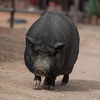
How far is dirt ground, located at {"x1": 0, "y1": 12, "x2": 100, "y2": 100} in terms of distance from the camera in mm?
8867

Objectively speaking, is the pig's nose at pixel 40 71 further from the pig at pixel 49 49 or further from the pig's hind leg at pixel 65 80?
the pig's hind leg at pixel 65 80

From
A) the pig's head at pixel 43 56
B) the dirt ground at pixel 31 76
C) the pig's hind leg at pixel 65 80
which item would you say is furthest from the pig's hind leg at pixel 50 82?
the pig's hind leg at pixel 65 80

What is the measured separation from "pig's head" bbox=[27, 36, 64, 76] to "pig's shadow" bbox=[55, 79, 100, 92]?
2.46 ft

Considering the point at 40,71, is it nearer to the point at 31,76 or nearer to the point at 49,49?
the point at 49,49

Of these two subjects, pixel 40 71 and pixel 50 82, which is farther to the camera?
pixel 50 82

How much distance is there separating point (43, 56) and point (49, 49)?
155 mm

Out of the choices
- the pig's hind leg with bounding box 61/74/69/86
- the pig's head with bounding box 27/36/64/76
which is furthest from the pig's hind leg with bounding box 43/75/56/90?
the pig's hind leg with bounding box 61/74/69/86

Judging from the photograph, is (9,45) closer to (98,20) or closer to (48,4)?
(98,20)

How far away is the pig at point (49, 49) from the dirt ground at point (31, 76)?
339 mm

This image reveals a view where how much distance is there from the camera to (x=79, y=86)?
10.5 metres

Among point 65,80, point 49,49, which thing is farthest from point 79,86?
point 49,49

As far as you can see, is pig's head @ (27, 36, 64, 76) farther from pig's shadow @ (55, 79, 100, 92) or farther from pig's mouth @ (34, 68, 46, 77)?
pig's shadow @ (55, 79, 100, 92)

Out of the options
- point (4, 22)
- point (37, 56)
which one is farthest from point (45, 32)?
point (4, 22)

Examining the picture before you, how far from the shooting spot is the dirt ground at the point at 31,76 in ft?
29.1
